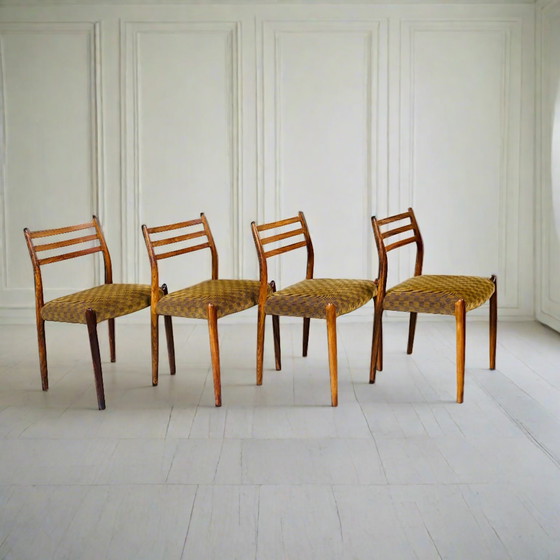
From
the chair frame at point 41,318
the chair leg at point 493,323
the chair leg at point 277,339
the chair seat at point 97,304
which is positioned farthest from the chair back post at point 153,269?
the chair leg at point 493,323

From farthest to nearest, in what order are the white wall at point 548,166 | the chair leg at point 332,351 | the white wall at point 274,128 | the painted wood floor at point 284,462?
the white wall at point 274,128 → the white wall at point 548,166 → the chair leg at point 332,351 → the painted wood floor at point 284,462

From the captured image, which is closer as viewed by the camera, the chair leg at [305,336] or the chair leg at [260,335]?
the chair leg at [260,335]

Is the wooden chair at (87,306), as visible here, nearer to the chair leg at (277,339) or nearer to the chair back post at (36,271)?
the chair back post at (36,271)

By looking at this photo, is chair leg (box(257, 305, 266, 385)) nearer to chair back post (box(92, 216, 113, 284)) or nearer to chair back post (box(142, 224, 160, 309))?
chair back post (box(142, 224, 160, 309))

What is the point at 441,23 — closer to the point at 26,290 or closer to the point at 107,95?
the point at 107,95

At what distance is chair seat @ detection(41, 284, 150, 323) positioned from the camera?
3.13 metres

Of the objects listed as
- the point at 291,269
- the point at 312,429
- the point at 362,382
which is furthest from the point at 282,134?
the point at 312,429

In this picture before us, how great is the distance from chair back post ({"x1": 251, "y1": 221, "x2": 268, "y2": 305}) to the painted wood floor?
445 mm

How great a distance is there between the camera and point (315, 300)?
10.2 feet

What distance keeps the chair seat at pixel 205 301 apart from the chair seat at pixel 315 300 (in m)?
0.15

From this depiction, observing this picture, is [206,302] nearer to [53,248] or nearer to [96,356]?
[96,356]

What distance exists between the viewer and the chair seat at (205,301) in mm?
3121

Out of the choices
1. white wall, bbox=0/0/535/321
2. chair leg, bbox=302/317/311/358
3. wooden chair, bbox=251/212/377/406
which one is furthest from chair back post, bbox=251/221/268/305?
white wall, bbox=0/0/535/321

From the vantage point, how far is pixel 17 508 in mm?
2045
